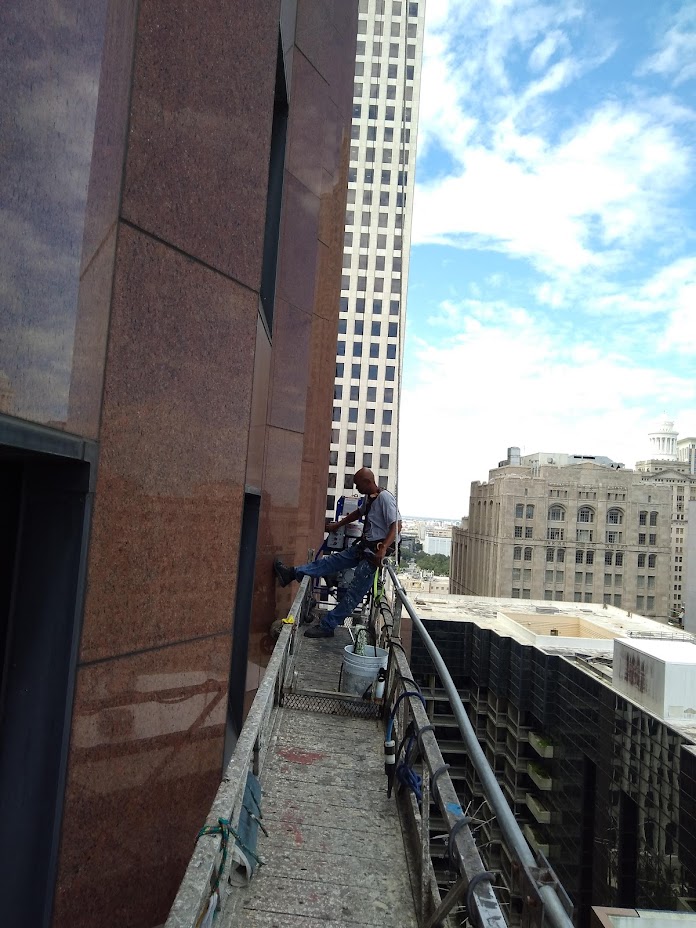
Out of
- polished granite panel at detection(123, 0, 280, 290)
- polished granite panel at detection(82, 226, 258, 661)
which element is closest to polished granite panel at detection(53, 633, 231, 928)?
polished granite panel at detection(82, 226, 258, 661)

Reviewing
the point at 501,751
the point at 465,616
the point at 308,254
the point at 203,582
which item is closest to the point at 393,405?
the point at 465,616

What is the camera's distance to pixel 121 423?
10.1 feet

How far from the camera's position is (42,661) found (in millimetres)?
2711

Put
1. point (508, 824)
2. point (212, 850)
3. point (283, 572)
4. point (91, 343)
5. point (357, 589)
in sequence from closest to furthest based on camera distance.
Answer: point (508, 824) < point (212, 850) < point (91, 343) < point (357, 589) < point (283, 572)

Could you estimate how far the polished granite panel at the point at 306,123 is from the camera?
7012 millimetres

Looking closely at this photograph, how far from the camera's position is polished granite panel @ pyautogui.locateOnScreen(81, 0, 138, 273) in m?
2.65

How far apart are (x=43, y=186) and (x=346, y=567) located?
564 centimetres

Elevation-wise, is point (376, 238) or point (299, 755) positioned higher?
point (376, 238)

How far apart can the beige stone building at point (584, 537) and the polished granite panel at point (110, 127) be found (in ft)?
280

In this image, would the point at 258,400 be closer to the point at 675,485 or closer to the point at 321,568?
the point at 321,568

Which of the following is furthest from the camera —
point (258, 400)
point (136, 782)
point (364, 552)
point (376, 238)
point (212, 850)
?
point (376, 238)

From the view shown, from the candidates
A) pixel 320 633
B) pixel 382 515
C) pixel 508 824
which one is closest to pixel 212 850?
pixel 508 824

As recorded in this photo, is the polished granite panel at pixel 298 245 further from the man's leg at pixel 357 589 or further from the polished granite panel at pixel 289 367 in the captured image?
the man's leg at pixel 357 589

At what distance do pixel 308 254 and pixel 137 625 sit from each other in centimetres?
588
